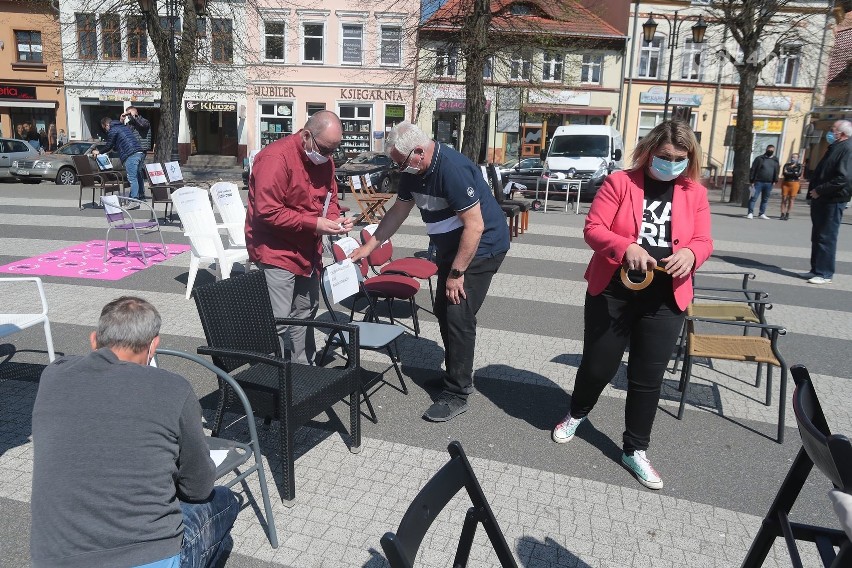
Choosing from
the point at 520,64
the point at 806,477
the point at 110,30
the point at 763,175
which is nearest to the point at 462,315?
the point at 806,477

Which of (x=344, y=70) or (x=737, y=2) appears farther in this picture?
(x=344, y=70)

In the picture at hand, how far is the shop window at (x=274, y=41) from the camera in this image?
104 ft

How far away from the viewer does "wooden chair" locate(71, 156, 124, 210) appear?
12.5 meters

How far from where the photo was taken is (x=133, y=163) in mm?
13539

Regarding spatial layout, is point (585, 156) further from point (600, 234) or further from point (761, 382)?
point (600, 234)

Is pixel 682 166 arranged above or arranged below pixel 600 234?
above

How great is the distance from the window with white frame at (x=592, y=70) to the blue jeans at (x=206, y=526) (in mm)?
34207

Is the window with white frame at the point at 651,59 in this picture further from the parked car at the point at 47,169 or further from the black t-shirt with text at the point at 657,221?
the black t-shirt with text at the point at 657,221

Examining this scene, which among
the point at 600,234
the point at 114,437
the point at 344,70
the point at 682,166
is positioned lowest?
the point at 114,437

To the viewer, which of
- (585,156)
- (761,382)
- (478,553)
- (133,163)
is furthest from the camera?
(585,156)

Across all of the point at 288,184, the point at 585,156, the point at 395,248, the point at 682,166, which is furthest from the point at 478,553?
the point at 585,156

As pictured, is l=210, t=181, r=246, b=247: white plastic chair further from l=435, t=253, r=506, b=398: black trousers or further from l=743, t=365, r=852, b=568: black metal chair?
l=743, t=365, r=852, b=568: black metal chair

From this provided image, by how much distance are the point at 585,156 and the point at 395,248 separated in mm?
12763

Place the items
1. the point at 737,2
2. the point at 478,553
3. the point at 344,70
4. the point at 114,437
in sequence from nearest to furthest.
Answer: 1. the point at 114,437
2. the point at 478,553
3. the point at 737,2
4. the point at 344,70
